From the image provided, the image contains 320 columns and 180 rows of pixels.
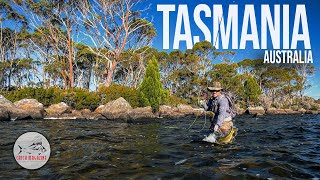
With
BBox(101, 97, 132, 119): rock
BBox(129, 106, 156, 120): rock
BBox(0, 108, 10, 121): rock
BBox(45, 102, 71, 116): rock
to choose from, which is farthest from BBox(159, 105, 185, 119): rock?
BBox(0, 108, 10, 121): rock

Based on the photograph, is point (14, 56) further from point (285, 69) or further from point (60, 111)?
point (285, 69)

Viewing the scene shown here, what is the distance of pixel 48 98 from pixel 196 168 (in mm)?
22960

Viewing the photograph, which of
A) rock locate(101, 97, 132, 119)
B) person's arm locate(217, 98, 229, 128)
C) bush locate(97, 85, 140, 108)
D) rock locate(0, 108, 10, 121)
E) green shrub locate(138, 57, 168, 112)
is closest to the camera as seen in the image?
person's arm locate(217, 98, 229, 128)

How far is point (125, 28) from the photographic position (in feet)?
103

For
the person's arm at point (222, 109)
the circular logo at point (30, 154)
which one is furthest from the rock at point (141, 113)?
the circular logo at point (30, 154)

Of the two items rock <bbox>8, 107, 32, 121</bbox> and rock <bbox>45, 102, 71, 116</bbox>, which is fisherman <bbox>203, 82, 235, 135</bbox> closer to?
rock <bbox>8, 107, 32, 121</bbox>

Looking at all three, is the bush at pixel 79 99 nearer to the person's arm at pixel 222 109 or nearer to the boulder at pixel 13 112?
the boulder at pixel 13 112

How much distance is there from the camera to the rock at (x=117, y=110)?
20.2m

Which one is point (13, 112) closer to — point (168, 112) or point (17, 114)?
point (17, 114)

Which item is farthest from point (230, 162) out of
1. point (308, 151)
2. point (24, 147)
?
point (24, 147)

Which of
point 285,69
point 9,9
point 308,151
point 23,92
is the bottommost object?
point 308,151

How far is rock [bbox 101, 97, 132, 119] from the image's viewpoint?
2023 centimetres

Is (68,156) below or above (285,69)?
below

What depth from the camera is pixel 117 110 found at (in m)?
20.7
